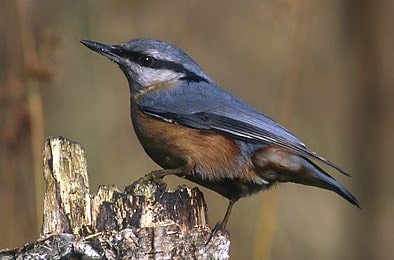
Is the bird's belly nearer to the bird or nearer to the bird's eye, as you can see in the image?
the bird

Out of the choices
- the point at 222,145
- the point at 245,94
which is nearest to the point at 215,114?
the point at 222,145

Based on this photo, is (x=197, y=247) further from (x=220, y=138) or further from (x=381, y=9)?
(x=381, y=9)

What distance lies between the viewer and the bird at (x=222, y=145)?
4.18m

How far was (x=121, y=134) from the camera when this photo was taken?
271 inches

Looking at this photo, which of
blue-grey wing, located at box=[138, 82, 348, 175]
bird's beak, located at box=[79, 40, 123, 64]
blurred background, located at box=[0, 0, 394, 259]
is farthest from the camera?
bird's beak, located at box=[79, 40, 123, 64]

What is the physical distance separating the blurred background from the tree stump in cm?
85

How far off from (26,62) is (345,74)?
321 centimetres

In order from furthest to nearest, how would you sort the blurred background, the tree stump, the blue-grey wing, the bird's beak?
the bird's beak < the blurred background < the blue-grey wing < the tree stump

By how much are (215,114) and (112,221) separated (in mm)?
1329

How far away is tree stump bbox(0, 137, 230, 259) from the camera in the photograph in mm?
3008

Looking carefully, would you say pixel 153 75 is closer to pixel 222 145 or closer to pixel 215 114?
pixel 215 114

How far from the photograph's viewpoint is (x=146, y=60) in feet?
15.4

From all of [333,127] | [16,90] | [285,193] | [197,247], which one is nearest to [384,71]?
[333,127]

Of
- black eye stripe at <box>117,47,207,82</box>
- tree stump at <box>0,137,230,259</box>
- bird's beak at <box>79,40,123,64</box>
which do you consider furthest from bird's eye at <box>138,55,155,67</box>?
tree stump at <box>0,137,230,259</box>
